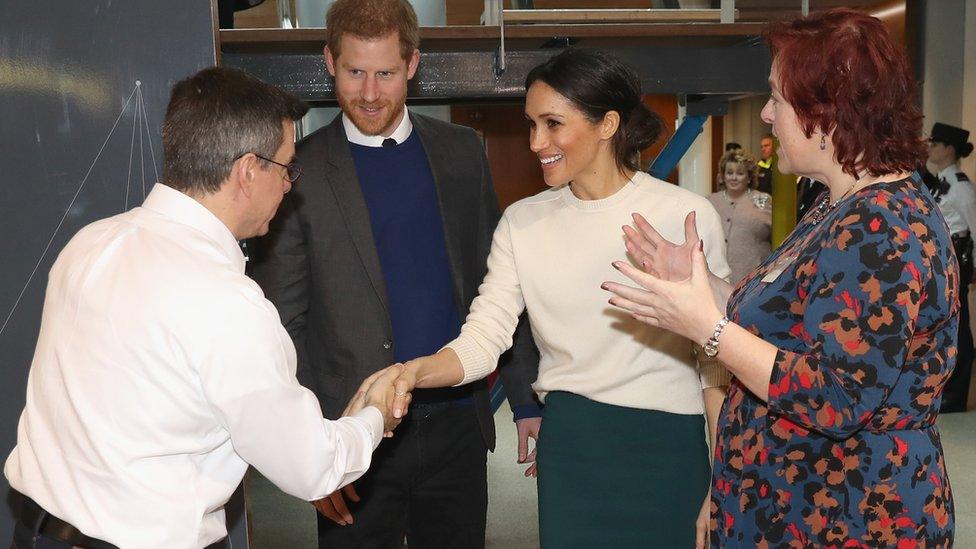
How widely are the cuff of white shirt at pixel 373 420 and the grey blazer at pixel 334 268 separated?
339 millimetres

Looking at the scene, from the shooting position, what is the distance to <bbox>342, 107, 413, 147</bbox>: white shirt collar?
2359 mm

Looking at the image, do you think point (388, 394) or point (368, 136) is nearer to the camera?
point (388, 394)

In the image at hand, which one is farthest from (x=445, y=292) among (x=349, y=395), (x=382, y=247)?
(x=349, y=395)

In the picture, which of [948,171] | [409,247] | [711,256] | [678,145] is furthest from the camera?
[948,171]

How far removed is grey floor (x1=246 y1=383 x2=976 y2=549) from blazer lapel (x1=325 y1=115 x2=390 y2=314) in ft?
5.50

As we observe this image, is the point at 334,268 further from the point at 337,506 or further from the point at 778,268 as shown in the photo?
the point at 778,268

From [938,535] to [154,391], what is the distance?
1273 millimetres

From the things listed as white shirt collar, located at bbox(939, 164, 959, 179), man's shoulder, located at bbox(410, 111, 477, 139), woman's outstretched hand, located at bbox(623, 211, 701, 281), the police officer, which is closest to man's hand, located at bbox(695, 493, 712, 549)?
woman's outstretched hand, located at bbox(623, 211, 701, 281)

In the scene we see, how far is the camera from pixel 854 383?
1.46m

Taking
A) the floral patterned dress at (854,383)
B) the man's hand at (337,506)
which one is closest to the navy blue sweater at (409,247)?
the man's hand at (337,506)

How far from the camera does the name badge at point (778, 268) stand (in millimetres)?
1612

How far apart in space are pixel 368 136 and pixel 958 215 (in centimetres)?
516

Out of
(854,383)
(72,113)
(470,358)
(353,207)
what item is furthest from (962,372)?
(72,113)

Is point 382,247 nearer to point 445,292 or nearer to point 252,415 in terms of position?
point 445,292
